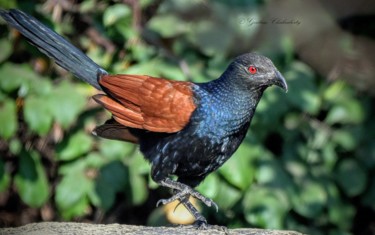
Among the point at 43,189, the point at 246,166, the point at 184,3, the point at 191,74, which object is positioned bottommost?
the point at 43,189

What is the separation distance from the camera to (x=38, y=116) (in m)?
4.42

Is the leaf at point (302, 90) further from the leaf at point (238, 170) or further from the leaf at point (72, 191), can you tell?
the leaf at point (72, 191)

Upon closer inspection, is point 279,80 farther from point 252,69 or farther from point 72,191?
point 72,191

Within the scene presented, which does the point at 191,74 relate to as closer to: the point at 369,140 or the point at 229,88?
the point at 229,88

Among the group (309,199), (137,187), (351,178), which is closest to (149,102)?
(137,187)

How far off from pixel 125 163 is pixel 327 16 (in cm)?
144

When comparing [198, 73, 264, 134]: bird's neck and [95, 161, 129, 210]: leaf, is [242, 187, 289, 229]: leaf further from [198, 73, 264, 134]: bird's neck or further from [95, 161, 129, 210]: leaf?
[198, 73, 264, 134]: bird's neck

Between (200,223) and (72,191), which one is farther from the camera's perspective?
(72,191)

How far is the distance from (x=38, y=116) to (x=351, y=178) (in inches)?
74.6

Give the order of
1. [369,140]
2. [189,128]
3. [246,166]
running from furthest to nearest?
[369,140], [246,166], [189,128]

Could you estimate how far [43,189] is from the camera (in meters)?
4.81

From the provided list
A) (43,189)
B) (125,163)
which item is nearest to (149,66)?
(125,163)

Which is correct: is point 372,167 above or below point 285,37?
below

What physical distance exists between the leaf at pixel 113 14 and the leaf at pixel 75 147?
0.65 m
